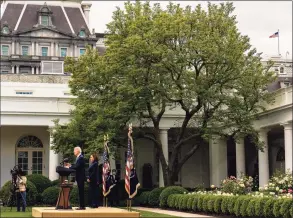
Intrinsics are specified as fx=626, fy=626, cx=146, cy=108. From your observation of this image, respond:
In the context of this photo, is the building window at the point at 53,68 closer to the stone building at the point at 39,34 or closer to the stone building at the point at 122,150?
the stone building at the point at 122,150

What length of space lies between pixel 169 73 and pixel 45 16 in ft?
161

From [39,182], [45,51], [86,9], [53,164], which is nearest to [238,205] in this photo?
[39,182]

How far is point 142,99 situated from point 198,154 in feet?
45.1

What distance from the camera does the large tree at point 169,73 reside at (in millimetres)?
33188

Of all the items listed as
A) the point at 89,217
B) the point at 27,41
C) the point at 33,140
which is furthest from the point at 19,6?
the point at 89,217

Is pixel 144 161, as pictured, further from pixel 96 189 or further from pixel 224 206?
pixel 96 189

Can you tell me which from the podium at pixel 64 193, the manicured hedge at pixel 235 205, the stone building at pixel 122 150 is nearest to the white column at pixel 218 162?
the stone building at pixel 122 150

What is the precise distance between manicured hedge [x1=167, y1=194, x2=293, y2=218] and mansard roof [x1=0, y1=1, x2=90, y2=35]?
178 ft

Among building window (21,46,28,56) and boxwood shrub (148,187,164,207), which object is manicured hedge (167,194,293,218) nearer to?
boxwood shrub (148,187,164,207)

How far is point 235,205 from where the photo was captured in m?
23.8

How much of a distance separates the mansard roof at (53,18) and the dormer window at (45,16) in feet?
1.91

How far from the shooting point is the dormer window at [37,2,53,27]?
79.5 meters

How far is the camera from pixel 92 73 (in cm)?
3509

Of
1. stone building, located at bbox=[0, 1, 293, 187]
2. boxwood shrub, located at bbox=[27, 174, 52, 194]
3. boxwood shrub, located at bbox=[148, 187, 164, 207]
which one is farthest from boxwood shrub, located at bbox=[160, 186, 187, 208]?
boxwood shrub, located at bbox=[27, 174, 52, 194]
